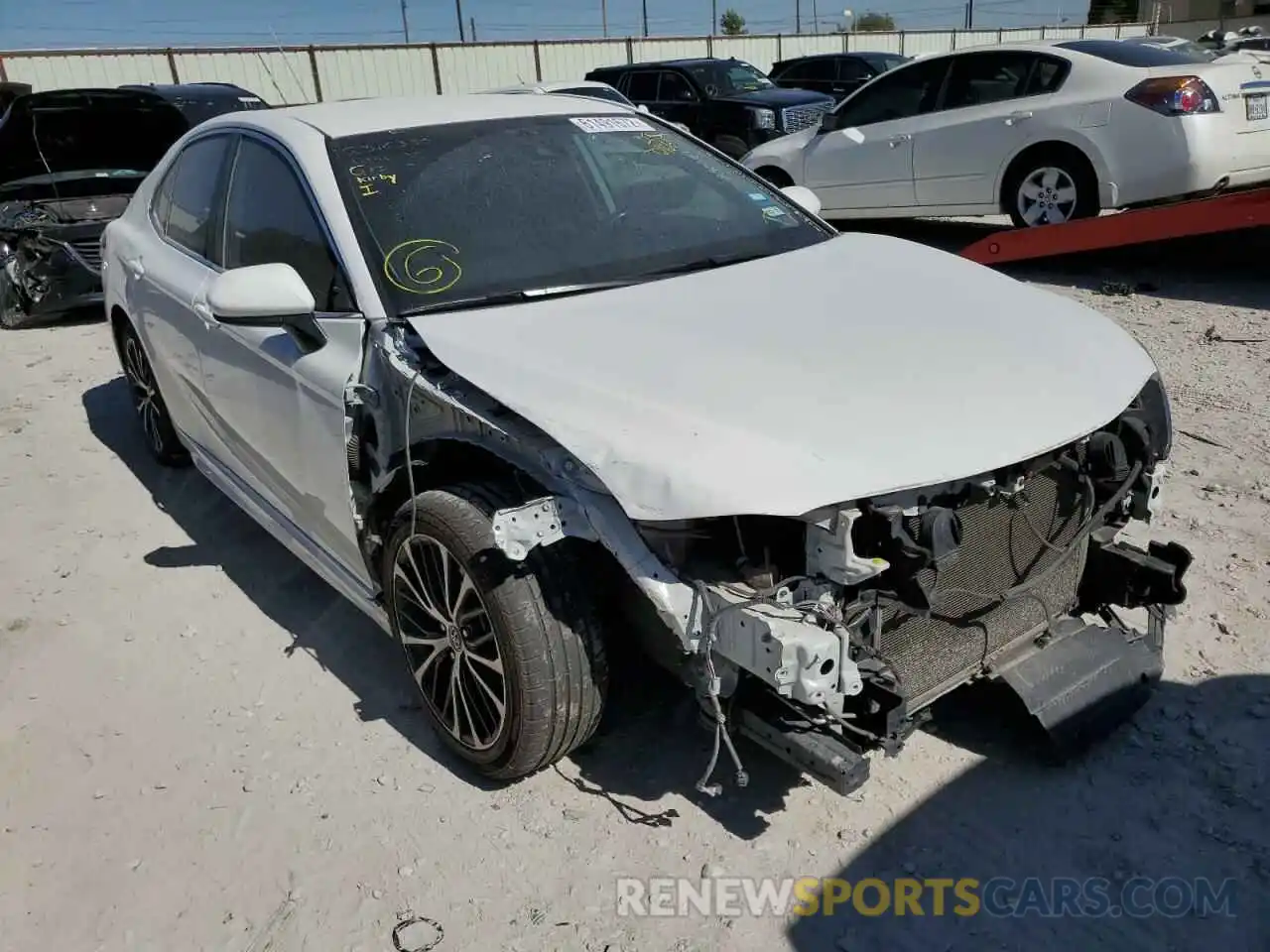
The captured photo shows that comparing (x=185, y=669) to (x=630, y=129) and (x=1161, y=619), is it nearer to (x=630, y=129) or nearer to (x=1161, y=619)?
(x=630, y=129)

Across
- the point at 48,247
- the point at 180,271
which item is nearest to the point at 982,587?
the point at 180,271

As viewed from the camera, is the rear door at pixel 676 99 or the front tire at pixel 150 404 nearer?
the front tire at pixel 150 404

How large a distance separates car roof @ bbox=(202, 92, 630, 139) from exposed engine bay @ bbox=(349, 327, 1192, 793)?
40.3 inches

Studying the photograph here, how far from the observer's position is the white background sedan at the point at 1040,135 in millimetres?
7262

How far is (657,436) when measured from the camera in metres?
2.30

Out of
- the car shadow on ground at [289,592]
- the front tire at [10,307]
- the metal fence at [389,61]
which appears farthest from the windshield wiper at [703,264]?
the metal fence at [389,61]

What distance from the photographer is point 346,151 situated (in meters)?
3.34

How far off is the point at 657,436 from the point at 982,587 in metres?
0.98

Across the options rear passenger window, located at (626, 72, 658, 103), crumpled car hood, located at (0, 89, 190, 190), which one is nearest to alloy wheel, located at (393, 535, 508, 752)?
crumpled car hood, located at (0, 89, 190, 190)

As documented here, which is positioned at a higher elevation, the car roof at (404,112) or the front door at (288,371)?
the car roof at (404,112)

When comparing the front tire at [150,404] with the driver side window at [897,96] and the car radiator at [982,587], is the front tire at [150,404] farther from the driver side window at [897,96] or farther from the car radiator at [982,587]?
the driver side window at [897,96]

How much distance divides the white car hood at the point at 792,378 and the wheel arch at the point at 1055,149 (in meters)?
5.11

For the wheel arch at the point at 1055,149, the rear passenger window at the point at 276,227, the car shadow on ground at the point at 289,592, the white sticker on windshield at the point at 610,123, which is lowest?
the car shadow on ground at the point at 289,592

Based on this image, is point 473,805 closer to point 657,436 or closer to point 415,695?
point 415,695
